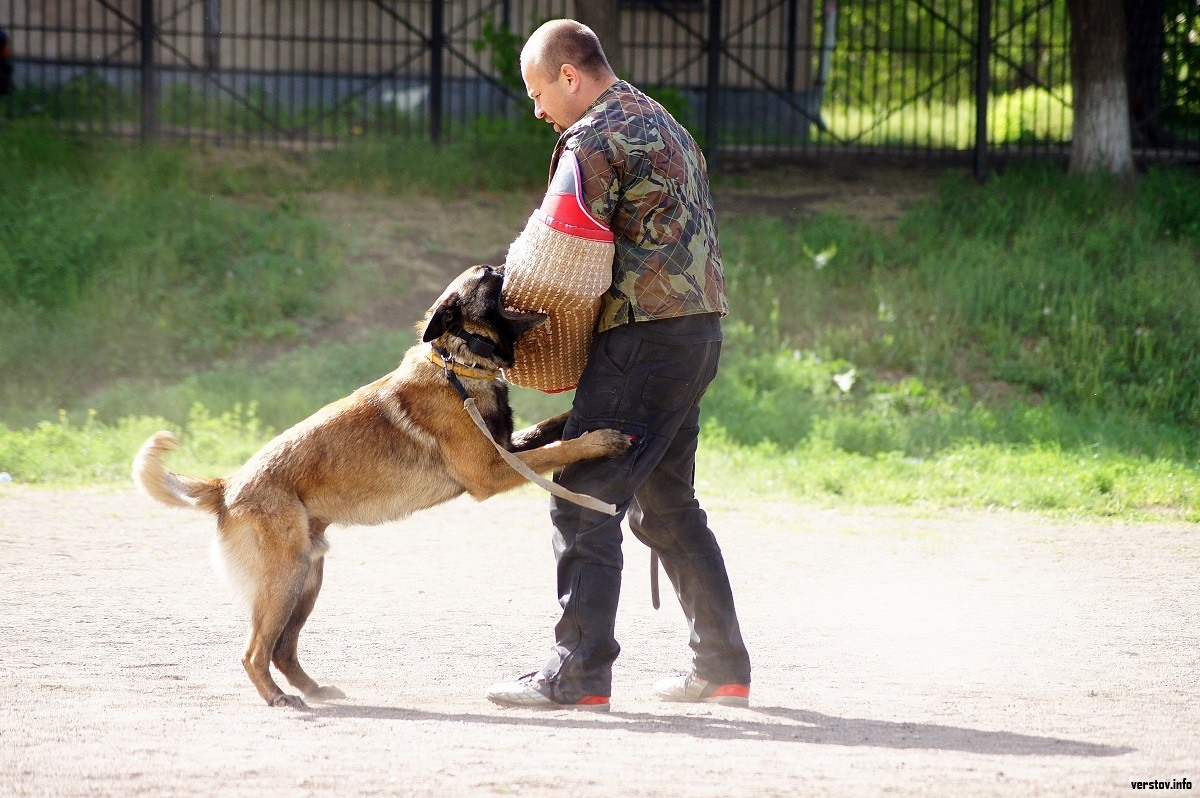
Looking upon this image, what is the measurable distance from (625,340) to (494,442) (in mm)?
612

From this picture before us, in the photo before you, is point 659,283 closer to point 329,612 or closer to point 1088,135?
point 329,612

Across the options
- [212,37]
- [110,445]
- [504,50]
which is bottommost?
[110,445]

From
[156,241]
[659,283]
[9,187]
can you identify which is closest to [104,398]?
[156,241]

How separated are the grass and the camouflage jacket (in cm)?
453

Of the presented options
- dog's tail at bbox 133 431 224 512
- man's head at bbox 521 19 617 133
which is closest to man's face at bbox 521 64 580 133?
man's head at bbox 521 19 617 133

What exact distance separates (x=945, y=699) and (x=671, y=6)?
1560cm

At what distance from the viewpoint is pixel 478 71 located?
1549cm

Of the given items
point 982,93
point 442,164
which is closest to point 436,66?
point 442,164

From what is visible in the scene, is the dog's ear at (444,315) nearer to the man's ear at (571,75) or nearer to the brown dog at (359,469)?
the brown dog at (359,469)

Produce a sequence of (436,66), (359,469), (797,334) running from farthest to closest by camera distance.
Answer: (436,66) → (797,334) → (359,469)

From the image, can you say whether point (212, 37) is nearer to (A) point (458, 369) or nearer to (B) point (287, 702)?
(A) point (458, 369)

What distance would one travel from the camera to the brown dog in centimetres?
427

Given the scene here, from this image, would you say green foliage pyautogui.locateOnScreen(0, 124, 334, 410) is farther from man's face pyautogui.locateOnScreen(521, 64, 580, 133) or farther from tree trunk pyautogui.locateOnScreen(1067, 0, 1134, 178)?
tree trunk pyautogui.locateOnScreen(1067, 0, 1134, 178)

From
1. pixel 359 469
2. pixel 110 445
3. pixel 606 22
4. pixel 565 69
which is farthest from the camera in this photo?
pixel 606 22
